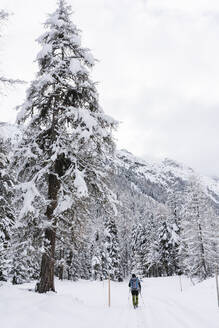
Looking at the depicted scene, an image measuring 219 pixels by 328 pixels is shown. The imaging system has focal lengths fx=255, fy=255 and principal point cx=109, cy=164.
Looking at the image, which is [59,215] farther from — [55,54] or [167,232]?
[167,232]

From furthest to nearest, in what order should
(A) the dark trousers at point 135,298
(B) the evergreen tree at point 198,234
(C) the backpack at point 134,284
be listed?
(B) the evergreen tree at point 198,234, (C) the backpack at point 134,284, (A) the dark trousers at point 135,298

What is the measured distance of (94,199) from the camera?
1159cm

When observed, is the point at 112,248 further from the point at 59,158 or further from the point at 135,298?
the point at 59,158

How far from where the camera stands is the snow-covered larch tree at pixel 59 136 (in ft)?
33.1

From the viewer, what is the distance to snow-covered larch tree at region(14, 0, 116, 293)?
33.1 feet

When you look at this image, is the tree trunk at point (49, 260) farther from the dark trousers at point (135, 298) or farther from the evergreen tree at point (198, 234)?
the evergreen tree at point (198, 234)

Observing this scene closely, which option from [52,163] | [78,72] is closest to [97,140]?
[52,163]

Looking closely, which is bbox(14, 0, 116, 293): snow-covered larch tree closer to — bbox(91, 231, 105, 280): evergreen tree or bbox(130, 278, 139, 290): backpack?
bbox(130, 278, 139, 290): backpack

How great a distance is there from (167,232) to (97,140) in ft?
129

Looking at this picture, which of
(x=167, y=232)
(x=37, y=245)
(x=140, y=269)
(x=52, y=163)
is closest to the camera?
(x=37, y=245)

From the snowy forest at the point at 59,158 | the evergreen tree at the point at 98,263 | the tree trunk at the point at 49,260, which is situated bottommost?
the evergreen tree at the point at 98,263

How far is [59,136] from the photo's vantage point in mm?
10766

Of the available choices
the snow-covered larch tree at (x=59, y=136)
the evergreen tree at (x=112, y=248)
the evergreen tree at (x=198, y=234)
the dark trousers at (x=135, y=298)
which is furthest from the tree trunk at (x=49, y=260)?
the evergreen tree at (x=112, y=248)

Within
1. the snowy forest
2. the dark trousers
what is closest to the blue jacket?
the dark trousers
